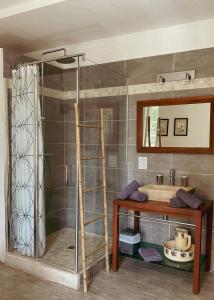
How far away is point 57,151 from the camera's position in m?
3.35

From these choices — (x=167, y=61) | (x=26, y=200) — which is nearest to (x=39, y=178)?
(x=26, y=200)

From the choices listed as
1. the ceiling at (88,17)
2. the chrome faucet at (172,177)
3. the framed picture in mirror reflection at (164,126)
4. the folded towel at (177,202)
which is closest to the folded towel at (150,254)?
the folded towel at (177,202)

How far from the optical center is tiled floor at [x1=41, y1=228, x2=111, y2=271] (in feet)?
8.84

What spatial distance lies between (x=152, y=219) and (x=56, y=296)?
1.27m

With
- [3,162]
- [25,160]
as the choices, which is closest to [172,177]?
[25,160]

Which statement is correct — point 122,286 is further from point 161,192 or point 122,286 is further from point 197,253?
point 161,192

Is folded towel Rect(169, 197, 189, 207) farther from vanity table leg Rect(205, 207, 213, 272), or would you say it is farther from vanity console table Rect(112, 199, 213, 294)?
vanity table leg Rect(205, 207, 213, 272)

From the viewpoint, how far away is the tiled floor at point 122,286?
7.59ft

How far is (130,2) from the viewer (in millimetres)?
2354

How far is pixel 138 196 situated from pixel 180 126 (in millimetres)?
898

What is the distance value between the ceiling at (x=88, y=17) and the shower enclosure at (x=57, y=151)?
0.31 meters

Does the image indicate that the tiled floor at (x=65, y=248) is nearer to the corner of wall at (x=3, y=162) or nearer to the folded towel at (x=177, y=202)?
the corner of wall at (x=3, y=162)

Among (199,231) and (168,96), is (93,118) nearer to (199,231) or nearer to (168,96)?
(168,96)

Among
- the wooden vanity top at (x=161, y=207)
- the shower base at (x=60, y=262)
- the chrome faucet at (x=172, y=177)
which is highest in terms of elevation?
the chrome faucet at (x=172, y=177)
